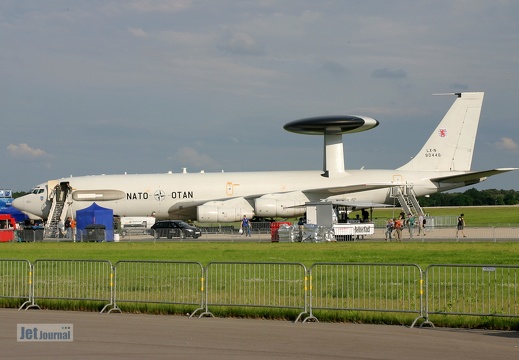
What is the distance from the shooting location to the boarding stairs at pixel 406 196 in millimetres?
58219

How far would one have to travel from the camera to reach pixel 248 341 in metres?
12.6

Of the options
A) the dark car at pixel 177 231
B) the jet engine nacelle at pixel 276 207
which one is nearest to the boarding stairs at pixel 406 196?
the jet engine nacelle at pixel 276 207

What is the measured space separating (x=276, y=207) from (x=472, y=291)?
42.8 m

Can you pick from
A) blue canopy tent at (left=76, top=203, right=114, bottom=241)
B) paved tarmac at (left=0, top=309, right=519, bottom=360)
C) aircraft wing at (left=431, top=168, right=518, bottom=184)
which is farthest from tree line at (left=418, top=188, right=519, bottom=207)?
paved tarmac at (left=0, top=309, right=519, bottom=360)

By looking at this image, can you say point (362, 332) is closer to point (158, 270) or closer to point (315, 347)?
point (315, 347)

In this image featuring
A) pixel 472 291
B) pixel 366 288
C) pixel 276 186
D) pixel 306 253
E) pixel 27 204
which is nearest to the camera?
pixel 366 288

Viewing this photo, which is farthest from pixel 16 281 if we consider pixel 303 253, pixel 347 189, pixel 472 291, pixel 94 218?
pixel 347 189

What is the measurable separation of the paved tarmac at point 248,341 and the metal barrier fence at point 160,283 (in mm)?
1252

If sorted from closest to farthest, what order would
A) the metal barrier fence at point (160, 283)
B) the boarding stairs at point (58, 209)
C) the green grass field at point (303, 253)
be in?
the metal barrier fence at point (160, 283)
the green grass field at point (303, 253)
the boarding stairs at point (58, 209)

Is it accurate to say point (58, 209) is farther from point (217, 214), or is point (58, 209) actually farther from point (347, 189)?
point (347, 189)

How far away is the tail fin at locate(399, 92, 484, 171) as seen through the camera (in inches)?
2467

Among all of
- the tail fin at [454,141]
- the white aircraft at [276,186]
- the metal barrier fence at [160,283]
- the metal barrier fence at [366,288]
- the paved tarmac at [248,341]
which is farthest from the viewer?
the tail fin at [454,141]

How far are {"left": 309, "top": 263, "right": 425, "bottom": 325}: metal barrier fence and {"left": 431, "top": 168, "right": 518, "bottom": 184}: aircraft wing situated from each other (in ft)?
135

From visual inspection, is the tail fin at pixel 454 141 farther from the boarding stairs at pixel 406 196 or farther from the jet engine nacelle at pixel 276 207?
the jet engine nacelle at pixel 276 207
